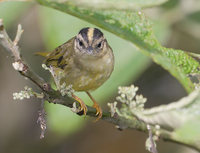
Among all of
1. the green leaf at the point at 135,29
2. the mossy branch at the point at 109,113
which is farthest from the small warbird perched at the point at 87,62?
the green leaf at the point at 135,29

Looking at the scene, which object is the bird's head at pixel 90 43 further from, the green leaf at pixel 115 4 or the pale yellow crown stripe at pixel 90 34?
the green leaf at pixel 115 4

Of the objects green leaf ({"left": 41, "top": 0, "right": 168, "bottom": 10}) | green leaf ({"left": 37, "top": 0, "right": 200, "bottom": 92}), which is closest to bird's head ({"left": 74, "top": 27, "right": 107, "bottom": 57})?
green leaf ({"left": 37, "top": 0, "right": 200, "bottom": 92})

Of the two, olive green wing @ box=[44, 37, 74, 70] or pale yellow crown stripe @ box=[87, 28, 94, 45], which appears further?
olive green wing @ box=[44, 37, 74, 70]

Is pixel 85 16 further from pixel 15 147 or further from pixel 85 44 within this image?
pixel 15 147

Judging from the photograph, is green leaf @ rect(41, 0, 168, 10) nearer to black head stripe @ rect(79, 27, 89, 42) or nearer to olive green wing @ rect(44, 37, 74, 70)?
black head stripe @ rect(79, 27, 89, 42)

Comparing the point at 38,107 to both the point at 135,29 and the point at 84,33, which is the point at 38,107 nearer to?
the point at 84,33

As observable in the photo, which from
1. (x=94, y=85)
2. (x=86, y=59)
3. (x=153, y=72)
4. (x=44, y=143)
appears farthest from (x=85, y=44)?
(x=44, y=143)

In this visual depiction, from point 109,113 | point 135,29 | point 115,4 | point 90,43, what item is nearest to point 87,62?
point 90,43

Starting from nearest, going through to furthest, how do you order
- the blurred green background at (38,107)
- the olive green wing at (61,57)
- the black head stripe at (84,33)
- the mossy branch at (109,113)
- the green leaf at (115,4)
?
the green leaf at (115,4)
the mossy branch at (109,113)
the black head stripe at (84,33)
the olive green wing at (61,57)
the blurred green background at (38,107)
